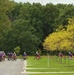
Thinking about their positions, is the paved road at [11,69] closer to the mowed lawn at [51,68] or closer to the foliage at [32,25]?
the mowed lawn at [51,68]

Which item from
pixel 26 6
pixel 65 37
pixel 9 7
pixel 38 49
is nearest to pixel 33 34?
pixel 38 49

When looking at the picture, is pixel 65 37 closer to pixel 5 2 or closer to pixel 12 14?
pixel 5 2

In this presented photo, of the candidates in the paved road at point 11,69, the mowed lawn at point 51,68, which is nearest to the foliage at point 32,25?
the mowed lawn at point 51,68

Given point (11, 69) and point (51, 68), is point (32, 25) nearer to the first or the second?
point (51, 68)

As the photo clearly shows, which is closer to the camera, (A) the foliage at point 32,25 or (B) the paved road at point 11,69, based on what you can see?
(B) the paved road at point 11,69

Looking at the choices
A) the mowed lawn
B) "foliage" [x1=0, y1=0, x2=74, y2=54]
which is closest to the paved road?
the mowed lawn

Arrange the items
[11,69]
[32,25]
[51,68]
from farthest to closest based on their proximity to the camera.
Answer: [32,25] < [51,68] < [11,69]

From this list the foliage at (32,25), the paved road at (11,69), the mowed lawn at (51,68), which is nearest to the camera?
the paved road at (11,69)

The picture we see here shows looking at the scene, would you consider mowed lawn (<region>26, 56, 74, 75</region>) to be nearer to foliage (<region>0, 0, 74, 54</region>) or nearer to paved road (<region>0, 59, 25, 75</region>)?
paved road (<region>0, 59, 25, 75</region>)

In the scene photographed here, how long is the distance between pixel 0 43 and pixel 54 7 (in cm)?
2151

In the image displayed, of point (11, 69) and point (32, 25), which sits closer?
point (11, 69)

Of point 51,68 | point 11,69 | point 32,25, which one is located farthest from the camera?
point 32,25

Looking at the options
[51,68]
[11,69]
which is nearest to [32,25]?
[51,68]

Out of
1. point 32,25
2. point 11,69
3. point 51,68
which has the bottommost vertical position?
point 11,69
